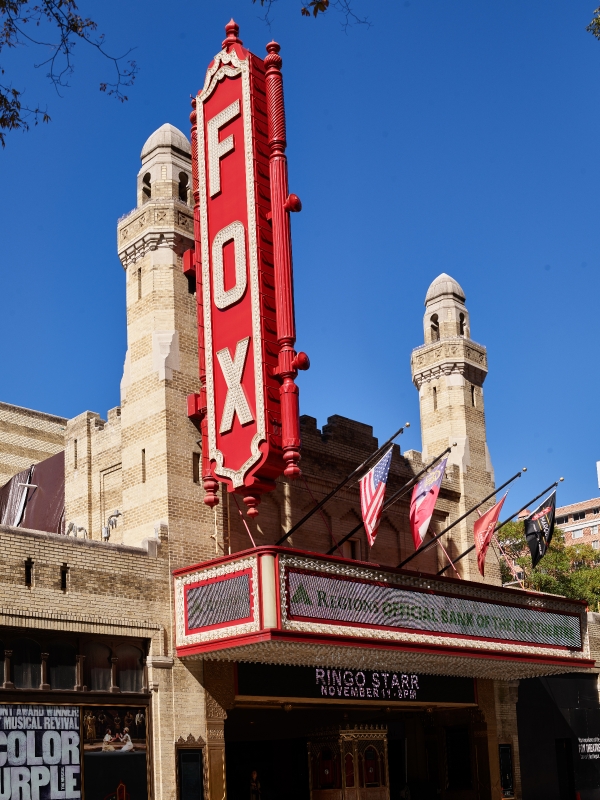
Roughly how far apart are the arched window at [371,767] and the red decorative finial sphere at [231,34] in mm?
20142

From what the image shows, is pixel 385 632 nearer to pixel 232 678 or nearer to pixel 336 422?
pixel 232 678

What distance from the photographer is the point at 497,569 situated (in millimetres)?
37312

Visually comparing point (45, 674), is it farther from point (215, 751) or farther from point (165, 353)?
point (165, 353)

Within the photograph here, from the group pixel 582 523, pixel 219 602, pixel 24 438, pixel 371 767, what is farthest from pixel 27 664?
pixel 582 523

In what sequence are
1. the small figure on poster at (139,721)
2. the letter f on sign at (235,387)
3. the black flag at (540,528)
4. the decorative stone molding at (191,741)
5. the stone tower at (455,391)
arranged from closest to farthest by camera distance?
1. the small figure on poster at (139,721)
2. the decorative stone molding at (191,741)
3. the letter f on sign at (235,387)
4. the black flag at (540,528)
5. the stone tower at (455,391)

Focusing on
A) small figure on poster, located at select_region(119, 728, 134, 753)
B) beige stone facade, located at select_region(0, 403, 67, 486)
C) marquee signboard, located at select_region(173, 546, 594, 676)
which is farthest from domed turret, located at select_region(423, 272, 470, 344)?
small figure on poster, located at select_region(119, 728, 134, 753)

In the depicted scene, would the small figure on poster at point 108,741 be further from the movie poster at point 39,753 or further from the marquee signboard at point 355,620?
the marquee signboard at point 355,620

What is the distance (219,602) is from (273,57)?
1357 centimetres

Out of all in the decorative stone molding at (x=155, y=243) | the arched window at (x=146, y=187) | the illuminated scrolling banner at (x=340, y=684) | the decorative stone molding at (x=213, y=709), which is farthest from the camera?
the arched window at (x=146, y=187)

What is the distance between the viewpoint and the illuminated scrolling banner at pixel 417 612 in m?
24.1

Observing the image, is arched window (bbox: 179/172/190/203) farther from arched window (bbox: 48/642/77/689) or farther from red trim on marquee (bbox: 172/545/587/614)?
arched window (bbox: 48/642/77/689)

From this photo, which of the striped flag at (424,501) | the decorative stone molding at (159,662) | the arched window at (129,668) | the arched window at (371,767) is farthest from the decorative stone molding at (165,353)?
the arched window at (371,767)

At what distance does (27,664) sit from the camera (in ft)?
72.6

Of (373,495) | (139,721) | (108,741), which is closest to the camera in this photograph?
(108,741)
